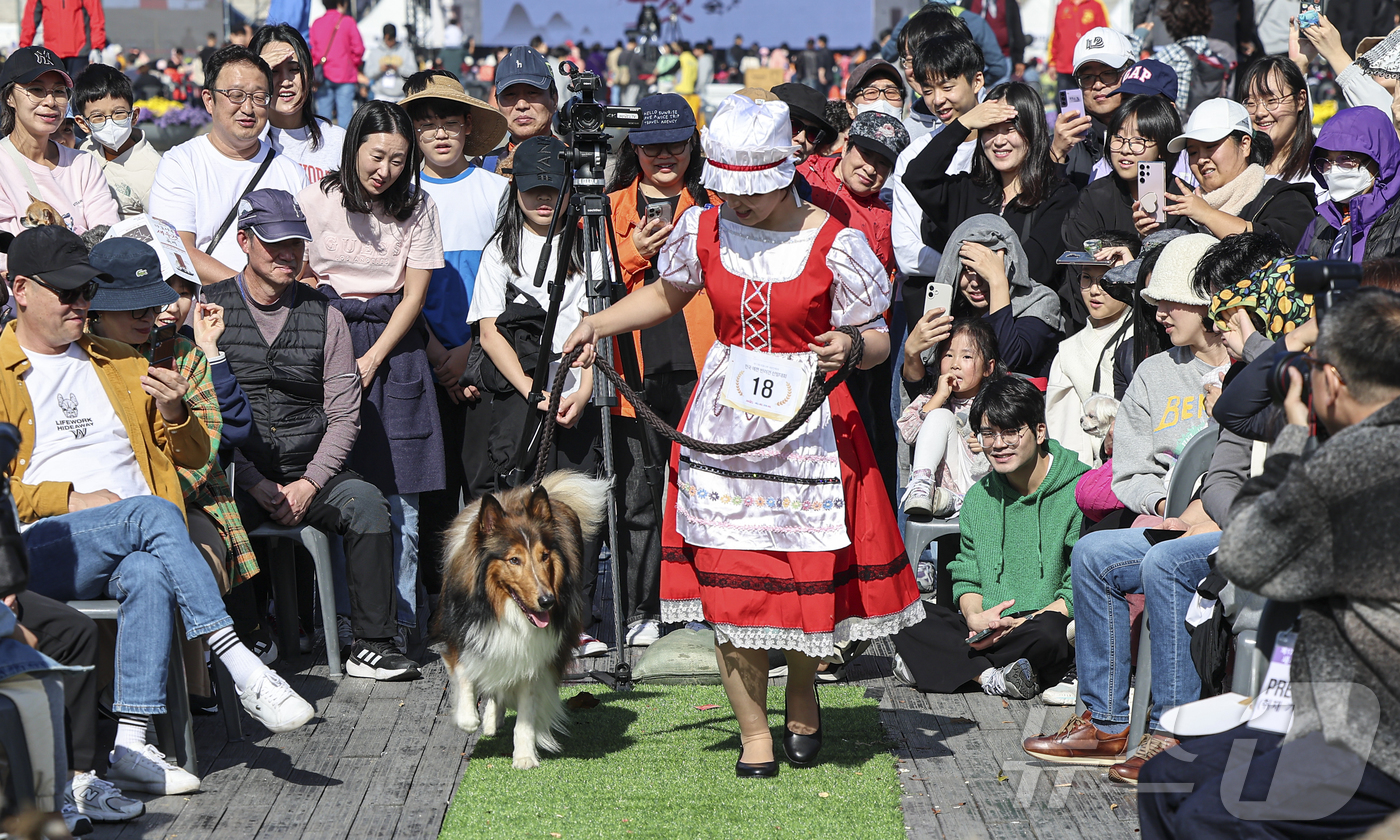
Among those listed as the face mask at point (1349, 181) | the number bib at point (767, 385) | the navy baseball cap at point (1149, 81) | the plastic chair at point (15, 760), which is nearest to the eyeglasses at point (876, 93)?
the navy baseball cap at point (1149, 81)

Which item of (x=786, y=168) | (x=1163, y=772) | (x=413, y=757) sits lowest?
(x=413, y=757)

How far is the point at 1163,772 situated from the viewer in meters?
2.77

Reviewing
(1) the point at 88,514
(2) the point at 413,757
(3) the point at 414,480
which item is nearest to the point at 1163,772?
(2) the point at 413,757

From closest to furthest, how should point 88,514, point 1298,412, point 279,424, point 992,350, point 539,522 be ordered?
point 1298,412
point 88,514
point 539,522
point 279,424
point 992,350

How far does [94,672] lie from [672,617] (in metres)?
1.66

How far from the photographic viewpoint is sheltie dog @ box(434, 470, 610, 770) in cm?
443

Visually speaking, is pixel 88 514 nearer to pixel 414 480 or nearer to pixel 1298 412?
pixel 414 480

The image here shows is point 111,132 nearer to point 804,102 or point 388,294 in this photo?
point 388,294

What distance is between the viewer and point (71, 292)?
428 cm

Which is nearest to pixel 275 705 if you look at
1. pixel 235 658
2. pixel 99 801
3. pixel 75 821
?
pixel 235 658

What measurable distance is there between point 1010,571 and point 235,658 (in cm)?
282

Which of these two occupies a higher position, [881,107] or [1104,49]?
[1104,49]

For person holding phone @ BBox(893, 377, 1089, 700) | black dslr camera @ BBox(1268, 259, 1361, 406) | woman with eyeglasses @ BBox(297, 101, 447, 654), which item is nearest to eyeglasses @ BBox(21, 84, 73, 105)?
woman with eyeglasses @ BBox(297, 101, 447, 654)

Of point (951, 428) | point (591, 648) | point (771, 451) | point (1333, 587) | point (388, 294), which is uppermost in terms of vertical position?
point (388, 294)
